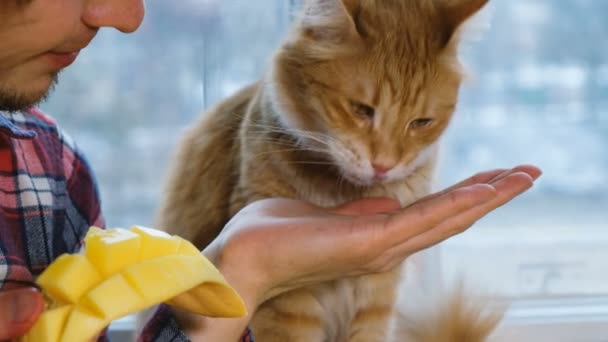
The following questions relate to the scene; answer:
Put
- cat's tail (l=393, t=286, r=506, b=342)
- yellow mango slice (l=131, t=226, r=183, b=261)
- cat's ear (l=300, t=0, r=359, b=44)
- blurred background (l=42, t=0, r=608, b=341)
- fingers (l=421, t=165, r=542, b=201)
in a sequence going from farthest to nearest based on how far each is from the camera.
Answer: blurred background (l=42, t=0, r=608, b=341) → cat's tail (l=393, t=286, r=506, b=342) → cat's ear (l=300, t=0, r=359, b=44) → fingers (l=421, t=165, r=542, b=201) → yellow mango slice (l=131, t=226, r=183, b=261)

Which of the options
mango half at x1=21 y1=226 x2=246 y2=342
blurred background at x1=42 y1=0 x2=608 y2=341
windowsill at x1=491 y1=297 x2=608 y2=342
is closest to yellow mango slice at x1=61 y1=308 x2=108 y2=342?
mango half at x1=21 y1=226 x2=246 y2=342

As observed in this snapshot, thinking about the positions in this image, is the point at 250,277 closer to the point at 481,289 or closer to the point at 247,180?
the point at 247,180

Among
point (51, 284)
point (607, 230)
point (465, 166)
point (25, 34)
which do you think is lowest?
point (607, 230)

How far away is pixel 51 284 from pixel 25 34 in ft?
0.95

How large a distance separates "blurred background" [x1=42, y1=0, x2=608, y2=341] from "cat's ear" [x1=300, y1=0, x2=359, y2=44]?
0.37 meters

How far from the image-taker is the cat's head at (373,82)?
4.42ft

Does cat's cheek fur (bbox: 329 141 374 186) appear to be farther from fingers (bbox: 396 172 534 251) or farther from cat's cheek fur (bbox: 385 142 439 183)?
fingers (bbox: 396 172 534 251)

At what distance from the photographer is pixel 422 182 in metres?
1.48

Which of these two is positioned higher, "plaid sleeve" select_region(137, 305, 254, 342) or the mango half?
the mango half

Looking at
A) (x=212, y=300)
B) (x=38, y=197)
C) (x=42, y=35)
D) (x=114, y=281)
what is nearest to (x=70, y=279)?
(x=114, y=281)

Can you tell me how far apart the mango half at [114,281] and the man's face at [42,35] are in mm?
229

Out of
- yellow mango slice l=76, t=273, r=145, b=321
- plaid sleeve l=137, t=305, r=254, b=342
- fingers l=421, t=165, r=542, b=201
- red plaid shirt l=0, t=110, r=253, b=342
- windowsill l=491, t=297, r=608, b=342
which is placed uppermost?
yellow mango slice l=76, t=273, r=145, b=321

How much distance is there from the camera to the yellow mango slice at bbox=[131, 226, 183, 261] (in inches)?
31.0

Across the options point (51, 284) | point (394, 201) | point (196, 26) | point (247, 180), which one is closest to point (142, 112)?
point (196, 26)
